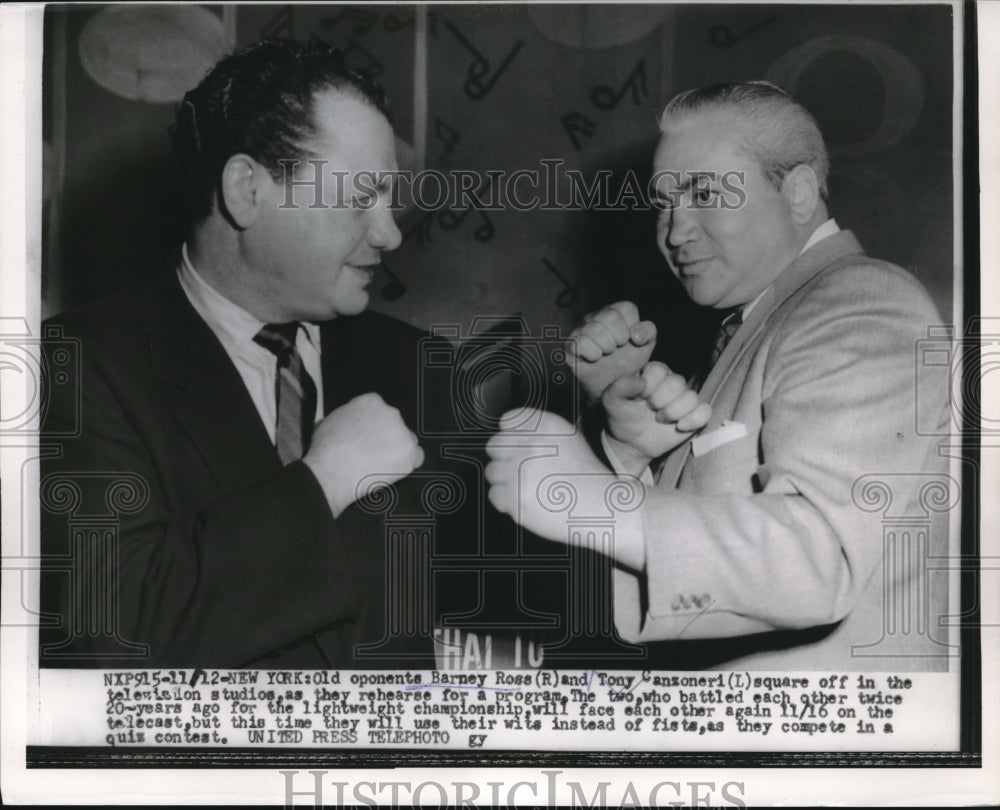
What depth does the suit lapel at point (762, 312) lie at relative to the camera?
5.87ft

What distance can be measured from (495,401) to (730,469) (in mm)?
407

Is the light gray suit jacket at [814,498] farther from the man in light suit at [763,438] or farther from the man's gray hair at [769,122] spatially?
the man's gray hair at [769,122]

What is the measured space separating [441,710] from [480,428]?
0.48m

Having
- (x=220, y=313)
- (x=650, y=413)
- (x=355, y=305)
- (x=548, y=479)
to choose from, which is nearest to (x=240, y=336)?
(x=220, y=313)

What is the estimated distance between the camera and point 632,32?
73.4 inches

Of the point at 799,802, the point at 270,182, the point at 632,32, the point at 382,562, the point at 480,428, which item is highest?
the point at 632,32

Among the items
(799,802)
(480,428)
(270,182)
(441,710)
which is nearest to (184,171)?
(270,182)

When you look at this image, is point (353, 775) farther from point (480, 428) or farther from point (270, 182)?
point (270, 182)

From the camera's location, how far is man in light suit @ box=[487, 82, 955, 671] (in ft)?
5.78

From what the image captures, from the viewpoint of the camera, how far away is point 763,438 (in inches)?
69.3

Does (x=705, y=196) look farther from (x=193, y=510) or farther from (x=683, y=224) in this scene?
(x=193, y=510)

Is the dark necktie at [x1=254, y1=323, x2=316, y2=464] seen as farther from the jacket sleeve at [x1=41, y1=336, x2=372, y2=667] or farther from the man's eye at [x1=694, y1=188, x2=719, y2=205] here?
the man's eye at [x1=694, y1=188, x2=719, y2=205]

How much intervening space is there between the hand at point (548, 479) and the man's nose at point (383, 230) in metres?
0.36

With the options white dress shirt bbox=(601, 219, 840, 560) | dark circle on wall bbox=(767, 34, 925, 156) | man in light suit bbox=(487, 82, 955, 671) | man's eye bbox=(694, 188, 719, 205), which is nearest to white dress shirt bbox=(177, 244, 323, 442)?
man in light suit bbox=(487, 82, 955, 671)
